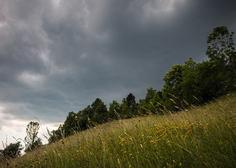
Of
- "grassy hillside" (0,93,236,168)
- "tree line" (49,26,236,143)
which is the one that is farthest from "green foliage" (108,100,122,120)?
"grassy hillside" (0,93,236,168)

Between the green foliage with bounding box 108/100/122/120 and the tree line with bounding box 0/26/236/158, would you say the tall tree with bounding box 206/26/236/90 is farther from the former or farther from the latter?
the green foliage with bounding box 108/100/122/120

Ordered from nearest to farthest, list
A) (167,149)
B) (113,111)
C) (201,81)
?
(167,149)
(201,81)
(113,111)

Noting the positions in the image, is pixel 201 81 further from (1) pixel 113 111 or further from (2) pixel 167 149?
(1) pixel 113 111

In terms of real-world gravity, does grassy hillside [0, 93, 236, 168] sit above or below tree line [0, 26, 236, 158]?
below

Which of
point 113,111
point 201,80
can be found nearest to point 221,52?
point 201,80

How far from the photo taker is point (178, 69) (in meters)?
30.3

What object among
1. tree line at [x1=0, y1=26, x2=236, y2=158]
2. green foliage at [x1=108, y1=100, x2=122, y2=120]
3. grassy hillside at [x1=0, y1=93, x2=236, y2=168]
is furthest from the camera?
green foliage at [x1=108, y1=100, x2=122, y2=120]

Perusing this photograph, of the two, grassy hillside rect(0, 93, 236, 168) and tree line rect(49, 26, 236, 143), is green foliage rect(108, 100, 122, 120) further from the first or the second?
grassy hillside rect(0, 93, 236, 168)

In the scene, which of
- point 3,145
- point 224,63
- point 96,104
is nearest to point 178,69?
point 224,63

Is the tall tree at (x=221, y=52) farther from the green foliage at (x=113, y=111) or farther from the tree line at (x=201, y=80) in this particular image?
the green foliage at (x=113, y=111)

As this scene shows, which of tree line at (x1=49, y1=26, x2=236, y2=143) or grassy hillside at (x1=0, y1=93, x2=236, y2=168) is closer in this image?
grassy hillside at (x1=0, y1=93, x2=236, y2=168)

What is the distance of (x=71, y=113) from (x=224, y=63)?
38.1 meters

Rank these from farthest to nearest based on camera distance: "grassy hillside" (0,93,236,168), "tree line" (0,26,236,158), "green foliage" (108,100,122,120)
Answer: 1. "green foliage" (108,100,122,120)
2. "tree line" (0,26,236,158)
3. "grassy hillside" (0,93,236,168)

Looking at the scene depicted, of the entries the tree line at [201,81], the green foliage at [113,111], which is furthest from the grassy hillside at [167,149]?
the green foliage at [113,111]
